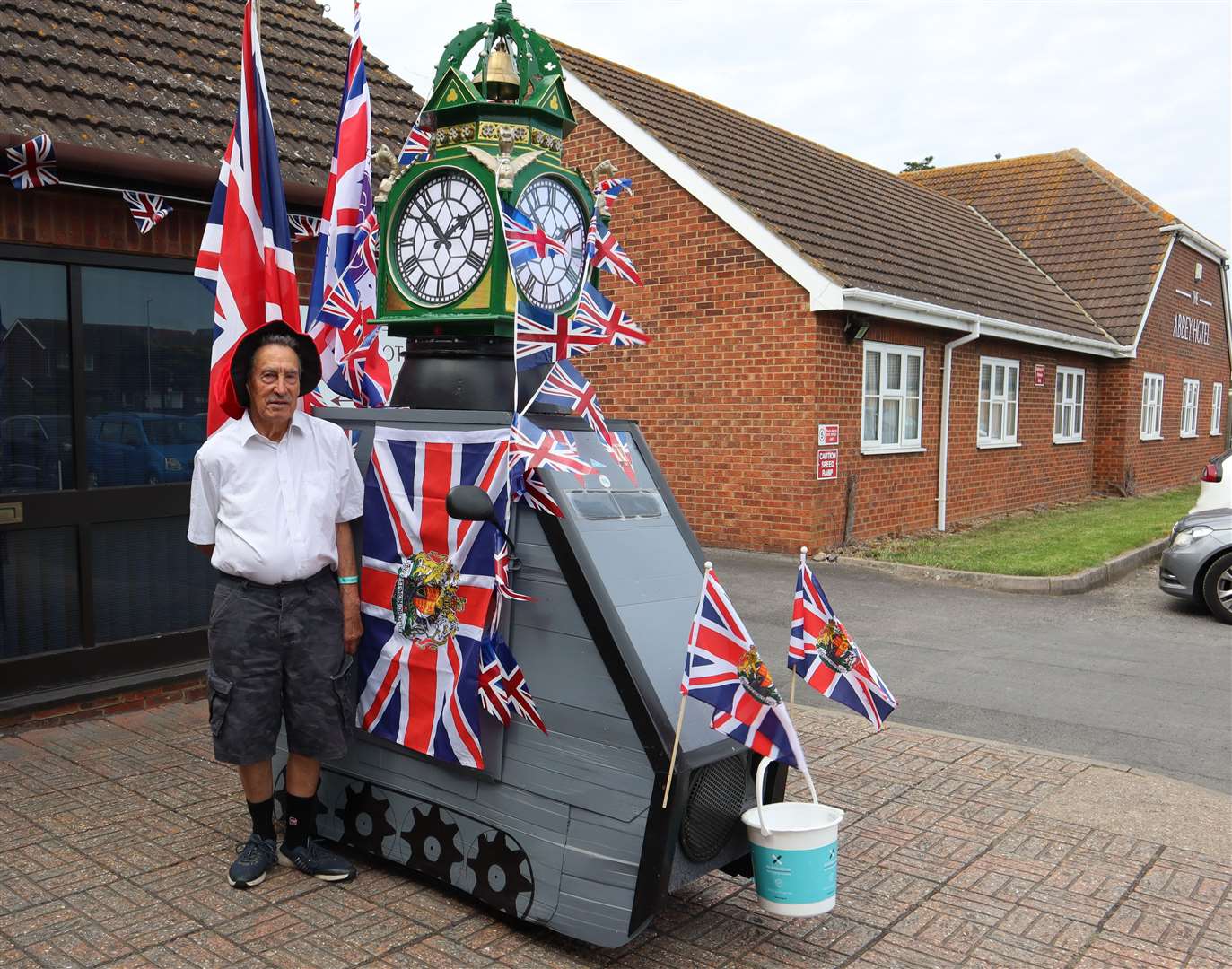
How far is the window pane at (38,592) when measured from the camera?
5.91 m

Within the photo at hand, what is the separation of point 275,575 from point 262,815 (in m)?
1.01

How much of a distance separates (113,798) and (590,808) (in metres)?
2.64

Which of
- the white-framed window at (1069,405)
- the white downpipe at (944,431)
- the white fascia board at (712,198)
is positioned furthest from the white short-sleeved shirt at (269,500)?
the white-framed window at (1069,405)

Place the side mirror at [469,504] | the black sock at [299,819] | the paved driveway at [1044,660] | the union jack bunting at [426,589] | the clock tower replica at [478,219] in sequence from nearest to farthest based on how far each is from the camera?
1. the side mirror at [469,504]
2. the union jack bunting at [426,589]
3. the clock tower replica at [478,219]
4. the black sock at [299,819]
5. the paved driveway at [1044,660]

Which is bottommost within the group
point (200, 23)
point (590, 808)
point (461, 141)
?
point (590, 808)

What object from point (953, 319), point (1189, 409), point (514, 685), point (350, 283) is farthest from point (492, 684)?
point (1189, 409)

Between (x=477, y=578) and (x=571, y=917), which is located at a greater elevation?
(x=477, y=578)

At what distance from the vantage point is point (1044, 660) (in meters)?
8.23

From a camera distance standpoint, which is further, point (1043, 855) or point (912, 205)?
point (912, 205)

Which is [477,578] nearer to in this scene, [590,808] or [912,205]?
[590,808]

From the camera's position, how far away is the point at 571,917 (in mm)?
3541

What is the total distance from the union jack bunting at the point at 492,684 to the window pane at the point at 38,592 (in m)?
3.56

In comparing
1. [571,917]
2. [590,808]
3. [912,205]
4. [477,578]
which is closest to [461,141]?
[477,578]

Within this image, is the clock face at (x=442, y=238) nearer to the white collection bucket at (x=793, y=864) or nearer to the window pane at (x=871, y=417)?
the white collection bucket at (x=793, y=864)
